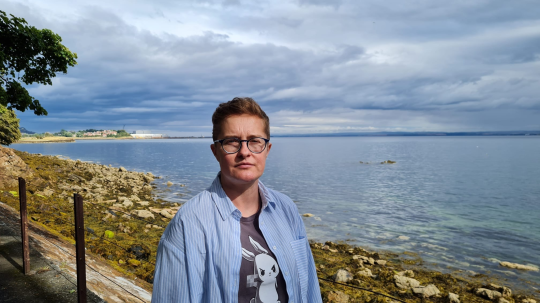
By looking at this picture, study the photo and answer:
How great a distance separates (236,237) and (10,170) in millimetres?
19424

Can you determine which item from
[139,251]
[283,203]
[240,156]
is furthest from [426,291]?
[240,156]

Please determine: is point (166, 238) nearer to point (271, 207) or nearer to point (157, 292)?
point (157, 292)

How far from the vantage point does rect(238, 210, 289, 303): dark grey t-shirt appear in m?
2.21

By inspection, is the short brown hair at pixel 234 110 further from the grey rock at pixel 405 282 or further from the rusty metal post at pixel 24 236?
the grey rock at pixel 405 282

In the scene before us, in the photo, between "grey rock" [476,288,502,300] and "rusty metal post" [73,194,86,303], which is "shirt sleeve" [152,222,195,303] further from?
"grey rock" [476,288,502,300]

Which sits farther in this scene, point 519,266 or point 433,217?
point 433,217

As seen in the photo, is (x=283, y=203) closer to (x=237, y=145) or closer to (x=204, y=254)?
(x=237, y=145)

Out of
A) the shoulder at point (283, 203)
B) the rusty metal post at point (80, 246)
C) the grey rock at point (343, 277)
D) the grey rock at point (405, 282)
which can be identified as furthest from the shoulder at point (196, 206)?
the grey rock at point (405, 282)

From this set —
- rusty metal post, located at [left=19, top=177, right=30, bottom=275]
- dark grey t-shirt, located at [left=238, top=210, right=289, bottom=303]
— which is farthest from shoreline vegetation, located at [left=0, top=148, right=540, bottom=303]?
dark grey t-shirt, located at [left=238, top=210, right=289, bottom=303]

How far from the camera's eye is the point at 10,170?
55.9 ft

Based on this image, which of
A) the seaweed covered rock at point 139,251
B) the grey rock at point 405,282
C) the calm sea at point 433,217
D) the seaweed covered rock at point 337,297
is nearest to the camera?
the seaweed covered rock at point 337,297

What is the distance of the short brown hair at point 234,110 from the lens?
230 centimetres

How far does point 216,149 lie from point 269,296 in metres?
1.04

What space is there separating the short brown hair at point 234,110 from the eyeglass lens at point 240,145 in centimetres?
10
